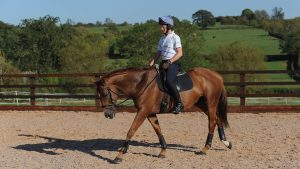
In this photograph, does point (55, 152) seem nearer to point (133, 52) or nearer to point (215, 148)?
point (215, 148)

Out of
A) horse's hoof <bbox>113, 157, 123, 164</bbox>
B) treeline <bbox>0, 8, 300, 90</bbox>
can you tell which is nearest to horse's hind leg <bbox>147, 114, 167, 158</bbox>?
horse's hoof <bbox>113, 157, 123, 164</bbox>

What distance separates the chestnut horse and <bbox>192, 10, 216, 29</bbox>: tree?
343 feet

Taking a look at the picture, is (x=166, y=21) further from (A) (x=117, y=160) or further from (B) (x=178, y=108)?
(A) (x=117, y=160)

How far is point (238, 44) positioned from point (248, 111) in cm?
5201

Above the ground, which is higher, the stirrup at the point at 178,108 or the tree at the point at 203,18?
the tree at the point at 203,18

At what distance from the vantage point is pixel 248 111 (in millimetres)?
13680

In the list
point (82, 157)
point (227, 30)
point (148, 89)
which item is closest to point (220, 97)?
point (148, 89)

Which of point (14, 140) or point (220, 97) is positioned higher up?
point (220, 97)

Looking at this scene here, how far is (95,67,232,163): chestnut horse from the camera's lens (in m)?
7.28

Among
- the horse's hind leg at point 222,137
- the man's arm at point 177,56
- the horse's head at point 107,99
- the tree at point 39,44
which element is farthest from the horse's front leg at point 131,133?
the tree at point 39,44

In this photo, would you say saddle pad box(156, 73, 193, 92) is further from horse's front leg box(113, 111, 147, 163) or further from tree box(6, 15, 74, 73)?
tree box(6, 15, 74, 73)

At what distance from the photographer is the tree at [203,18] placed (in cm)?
11450

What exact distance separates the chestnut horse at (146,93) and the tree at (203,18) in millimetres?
104536

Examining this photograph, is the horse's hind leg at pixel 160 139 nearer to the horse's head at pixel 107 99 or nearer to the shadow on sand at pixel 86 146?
the shadow on sand at pixel 86 146
